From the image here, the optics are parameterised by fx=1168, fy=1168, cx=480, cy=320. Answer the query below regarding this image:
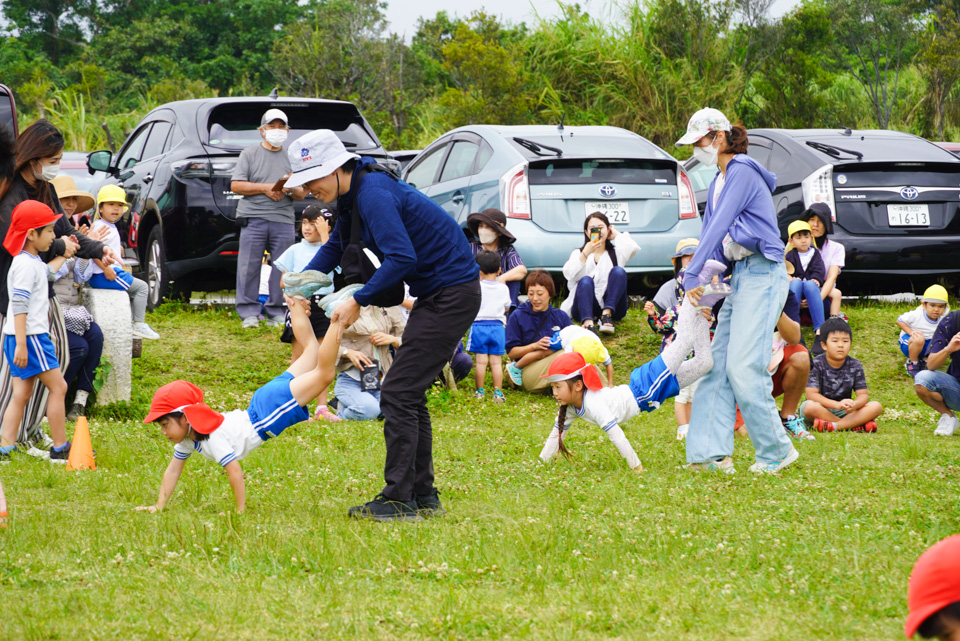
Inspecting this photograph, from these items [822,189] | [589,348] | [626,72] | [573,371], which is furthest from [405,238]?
[626,72]

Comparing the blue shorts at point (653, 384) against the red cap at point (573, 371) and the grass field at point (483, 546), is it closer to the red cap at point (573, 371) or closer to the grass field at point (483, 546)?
the red cap at point (573, 371)

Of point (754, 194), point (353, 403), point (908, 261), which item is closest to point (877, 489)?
point (754, 194)

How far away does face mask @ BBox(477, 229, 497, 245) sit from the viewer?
1101cm

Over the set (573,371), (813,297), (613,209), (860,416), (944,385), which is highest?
(613,209)

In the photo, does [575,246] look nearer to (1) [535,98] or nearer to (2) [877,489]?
(2) [877,489]

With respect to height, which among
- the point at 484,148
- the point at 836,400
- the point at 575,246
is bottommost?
the point at 836,400

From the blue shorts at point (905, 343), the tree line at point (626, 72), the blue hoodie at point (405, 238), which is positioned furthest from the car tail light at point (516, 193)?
the tree line at point (626, 72)

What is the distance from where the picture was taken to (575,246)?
11.9 metres

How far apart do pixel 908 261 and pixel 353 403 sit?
6557 mm

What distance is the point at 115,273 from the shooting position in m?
9.34

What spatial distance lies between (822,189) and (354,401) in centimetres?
600

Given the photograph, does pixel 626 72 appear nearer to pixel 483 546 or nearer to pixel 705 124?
pixel 705 124

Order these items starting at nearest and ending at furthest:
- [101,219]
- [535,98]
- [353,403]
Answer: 1. [353,403]
2. [101,219]
3. [535,98]

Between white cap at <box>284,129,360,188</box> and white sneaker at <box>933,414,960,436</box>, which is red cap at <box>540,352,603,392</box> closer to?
white cap at <box>284,129,360,188</box>
